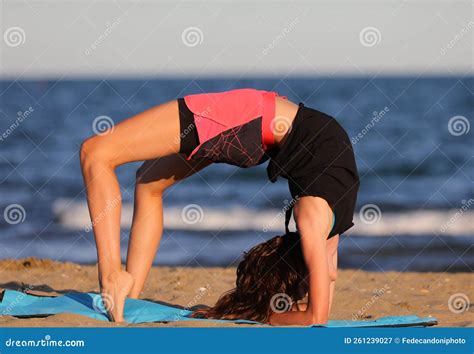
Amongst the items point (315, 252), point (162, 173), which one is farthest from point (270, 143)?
point (162, 173)

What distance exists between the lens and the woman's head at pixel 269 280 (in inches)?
194

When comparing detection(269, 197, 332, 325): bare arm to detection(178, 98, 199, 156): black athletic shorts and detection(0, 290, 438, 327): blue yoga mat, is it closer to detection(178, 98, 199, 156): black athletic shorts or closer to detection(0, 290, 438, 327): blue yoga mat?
detection(0, 290, 438, 327): blue yoga mat

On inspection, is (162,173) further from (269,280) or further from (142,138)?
(269,280)

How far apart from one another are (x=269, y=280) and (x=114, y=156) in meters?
1.11

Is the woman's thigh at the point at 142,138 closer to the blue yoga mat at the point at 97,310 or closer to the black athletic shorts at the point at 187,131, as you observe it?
the black athletic shorts at the point at 187,131

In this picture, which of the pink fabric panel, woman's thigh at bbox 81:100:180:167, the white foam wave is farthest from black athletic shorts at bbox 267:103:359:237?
the white foam wave

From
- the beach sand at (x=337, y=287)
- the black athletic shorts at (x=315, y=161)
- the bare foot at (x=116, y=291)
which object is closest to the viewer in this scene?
the bare foot at (x=116, y=291)

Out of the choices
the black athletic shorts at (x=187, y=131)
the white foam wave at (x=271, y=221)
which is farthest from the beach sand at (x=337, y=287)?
the white foam wave at (x=271, y=221)

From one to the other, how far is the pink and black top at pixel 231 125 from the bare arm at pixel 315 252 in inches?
14.8

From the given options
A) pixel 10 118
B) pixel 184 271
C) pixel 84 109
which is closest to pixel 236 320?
pixel 184 271

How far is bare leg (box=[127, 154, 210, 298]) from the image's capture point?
5.21 metres

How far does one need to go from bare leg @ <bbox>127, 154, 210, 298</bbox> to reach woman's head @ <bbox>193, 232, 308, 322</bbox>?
50cm

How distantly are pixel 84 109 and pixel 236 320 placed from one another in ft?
81.7

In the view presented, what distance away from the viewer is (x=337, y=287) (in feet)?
21.8
